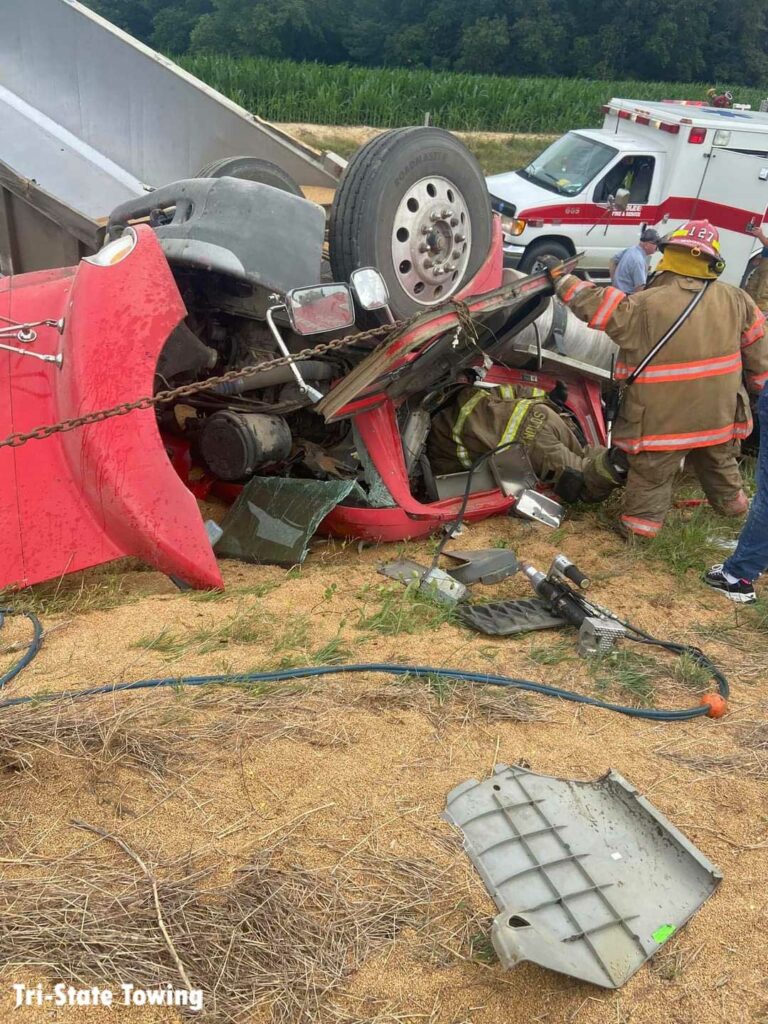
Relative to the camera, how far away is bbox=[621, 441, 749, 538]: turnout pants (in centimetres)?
445

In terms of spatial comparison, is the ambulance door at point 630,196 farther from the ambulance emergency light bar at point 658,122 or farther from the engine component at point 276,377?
the engine component at point 276,377

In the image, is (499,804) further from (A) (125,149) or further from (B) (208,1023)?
(A) (125,149)

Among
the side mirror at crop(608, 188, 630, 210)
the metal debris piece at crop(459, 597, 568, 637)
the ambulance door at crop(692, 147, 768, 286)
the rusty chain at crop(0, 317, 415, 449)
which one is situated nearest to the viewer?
the rusty chain at crop(0, 317, 415, 449)

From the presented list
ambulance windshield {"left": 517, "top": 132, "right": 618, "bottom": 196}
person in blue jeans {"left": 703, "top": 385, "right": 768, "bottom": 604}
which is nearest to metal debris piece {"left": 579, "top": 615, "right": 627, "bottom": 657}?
person in blue jeans {"left": 703, "top": 385, "right": 768, "bottom": 604}

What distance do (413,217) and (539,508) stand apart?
5.12 ft

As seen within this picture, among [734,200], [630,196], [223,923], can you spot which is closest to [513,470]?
[223,923]

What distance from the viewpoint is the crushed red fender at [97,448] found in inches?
123

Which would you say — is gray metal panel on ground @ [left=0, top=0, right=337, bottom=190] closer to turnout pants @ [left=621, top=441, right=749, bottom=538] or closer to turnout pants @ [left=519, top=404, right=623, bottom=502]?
turnout pants @ [left=519, top=404, right=623, bottom=502]

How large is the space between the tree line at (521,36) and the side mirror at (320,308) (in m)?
35.9

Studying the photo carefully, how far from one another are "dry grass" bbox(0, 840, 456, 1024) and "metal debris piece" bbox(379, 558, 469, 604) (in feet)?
5.30

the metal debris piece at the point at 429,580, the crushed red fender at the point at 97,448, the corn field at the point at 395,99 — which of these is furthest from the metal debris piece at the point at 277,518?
the corn field at the point at 395,99

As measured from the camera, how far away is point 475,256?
14.1 feet

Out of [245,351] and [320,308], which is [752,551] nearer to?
[320,308]

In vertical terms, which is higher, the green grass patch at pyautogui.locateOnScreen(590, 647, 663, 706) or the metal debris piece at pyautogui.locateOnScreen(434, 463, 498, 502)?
the green grass patch at pyautogui.locateOnScreen(590, 647, 663, 706)
